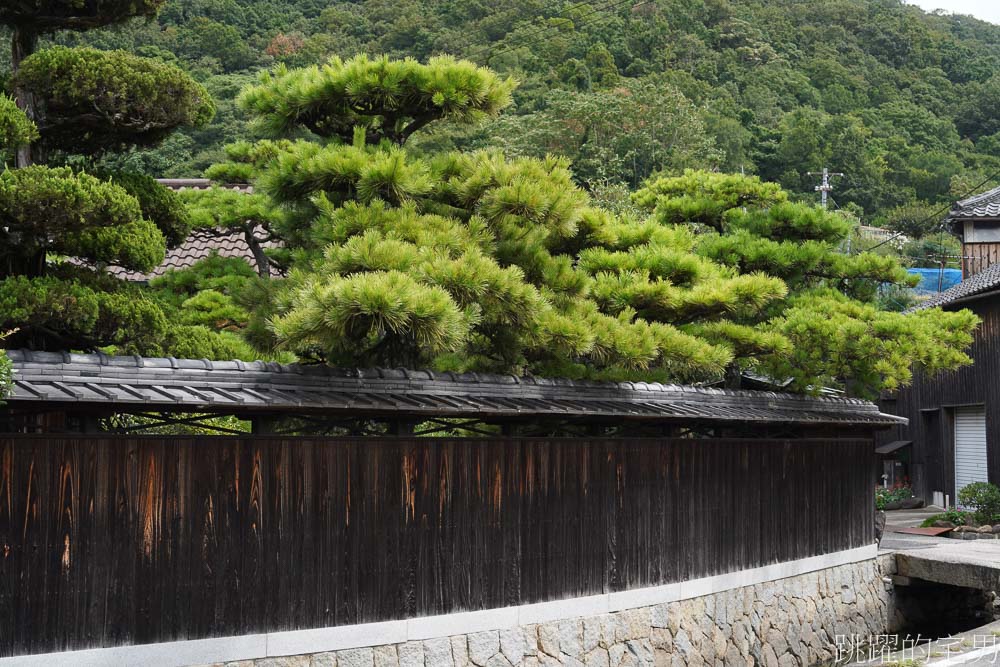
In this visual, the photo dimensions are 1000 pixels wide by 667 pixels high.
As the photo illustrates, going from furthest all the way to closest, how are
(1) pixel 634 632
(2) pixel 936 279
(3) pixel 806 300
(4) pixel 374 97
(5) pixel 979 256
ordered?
(2) pixel 936 279 < (5) pixel 979 256 < (3) pixel 806 300 < (1) pixel 634 632 < (4) pixel 374 97

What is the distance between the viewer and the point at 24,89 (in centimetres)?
998

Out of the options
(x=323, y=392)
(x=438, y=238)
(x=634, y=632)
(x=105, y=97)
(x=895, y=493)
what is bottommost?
(x=895, y=493)

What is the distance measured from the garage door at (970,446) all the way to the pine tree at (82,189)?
78.0 feet

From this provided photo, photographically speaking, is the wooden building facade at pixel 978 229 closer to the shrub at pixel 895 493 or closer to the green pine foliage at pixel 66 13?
the shrub at pixel 895 493

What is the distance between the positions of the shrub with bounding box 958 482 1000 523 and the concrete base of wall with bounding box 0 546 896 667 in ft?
22.7

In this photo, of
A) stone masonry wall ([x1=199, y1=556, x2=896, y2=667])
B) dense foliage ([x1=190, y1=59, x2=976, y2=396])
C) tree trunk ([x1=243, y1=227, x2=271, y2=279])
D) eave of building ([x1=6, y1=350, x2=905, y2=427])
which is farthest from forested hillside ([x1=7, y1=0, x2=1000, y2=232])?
eave of building ([x1=6, y1=350, x2=905, y2=427])

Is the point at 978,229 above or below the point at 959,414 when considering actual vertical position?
above

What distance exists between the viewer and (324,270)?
34.2ft

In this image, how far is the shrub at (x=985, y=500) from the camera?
25.1 m

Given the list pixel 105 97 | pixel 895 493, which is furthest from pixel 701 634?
pixel 895 493

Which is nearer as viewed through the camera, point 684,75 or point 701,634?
point 701,634

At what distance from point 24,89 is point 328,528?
16.3 ft

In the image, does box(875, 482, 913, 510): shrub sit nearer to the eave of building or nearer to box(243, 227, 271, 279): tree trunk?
the eave of building

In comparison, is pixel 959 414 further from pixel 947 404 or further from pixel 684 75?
pixel 684 75
